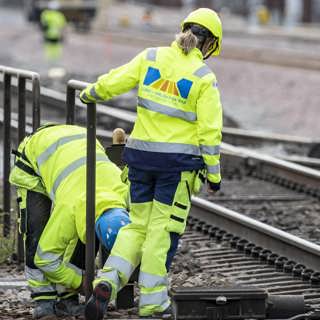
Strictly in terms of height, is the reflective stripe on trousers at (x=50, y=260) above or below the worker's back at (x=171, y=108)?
below

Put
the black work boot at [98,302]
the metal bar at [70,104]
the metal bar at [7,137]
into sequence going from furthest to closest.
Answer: the metal bar at [7,137], the metal bar at [70,104], the black work boot at [98,302]

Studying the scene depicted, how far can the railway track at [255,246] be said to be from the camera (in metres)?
7.94

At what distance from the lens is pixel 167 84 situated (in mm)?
6055

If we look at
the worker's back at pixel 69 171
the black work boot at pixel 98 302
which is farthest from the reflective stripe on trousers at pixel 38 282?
the black work boot at pixel 98 302

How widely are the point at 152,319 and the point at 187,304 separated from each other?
1.00 ft

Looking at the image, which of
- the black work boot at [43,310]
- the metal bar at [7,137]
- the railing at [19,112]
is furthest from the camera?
the metal bar at [7,137]

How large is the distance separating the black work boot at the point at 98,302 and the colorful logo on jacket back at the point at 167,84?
1.10 meters

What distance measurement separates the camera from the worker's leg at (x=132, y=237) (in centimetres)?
607

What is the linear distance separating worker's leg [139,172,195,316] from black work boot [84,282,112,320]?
10.0 inches

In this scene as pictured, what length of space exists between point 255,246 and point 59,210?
3016 mm

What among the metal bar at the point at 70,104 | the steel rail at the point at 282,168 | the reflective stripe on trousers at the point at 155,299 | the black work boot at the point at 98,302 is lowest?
the steel rail at the point at 282,168

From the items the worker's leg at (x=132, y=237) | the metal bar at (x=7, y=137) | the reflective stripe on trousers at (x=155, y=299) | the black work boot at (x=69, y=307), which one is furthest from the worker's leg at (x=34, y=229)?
Answer: the metal bar at (x=7, y=137)

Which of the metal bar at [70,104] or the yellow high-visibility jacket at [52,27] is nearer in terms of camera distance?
the metal bar at [70,104]

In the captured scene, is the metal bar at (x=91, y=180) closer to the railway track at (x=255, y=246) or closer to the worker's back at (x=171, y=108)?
the worker's back at (x=171, y=108)
